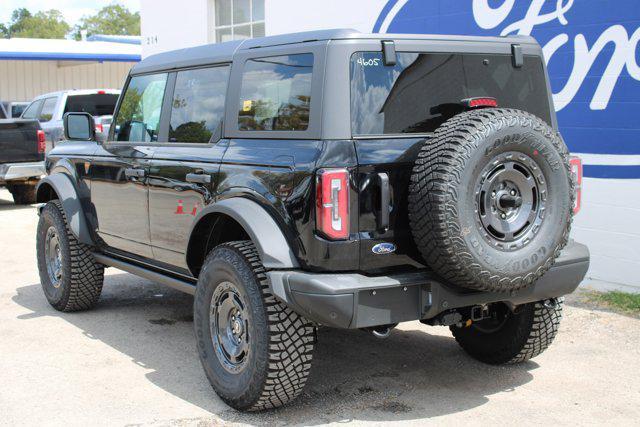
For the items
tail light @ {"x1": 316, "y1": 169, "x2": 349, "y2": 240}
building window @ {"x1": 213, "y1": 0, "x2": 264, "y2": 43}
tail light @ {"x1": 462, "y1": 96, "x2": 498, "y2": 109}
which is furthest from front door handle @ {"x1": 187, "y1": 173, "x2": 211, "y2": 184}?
building window @ {"x1": 213, "y1": 0, "x2": 264, "y2": 43}

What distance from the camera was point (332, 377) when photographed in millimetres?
4918

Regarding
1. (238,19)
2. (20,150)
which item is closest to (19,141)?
(20,150)

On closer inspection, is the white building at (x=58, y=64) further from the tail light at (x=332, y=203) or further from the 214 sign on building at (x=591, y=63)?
the tail light at (x=332, y=203)

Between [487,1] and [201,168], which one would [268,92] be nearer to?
[201,168]

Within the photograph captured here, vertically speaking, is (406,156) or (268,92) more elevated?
(268,92)

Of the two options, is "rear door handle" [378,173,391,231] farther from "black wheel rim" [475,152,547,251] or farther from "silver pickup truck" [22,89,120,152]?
"silver pickup truck" [22,89,120,152]

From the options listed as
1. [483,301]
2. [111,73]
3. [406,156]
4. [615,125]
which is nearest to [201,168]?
[406,156]

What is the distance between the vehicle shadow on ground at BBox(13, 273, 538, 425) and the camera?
4379 millimetres

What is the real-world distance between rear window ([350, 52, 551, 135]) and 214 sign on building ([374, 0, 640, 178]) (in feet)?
8.00

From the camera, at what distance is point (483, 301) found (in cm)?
415

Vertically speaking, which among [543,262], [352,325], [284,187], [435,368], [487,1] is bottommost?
[435,368]

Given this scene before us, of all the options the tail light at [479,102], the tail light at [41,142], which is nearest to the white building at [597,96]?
the tail light at [479,102]

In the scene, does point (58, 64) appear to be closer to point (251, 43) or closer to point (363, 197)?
point (251, 43)

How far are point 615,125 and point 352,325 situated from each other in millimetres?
4144
